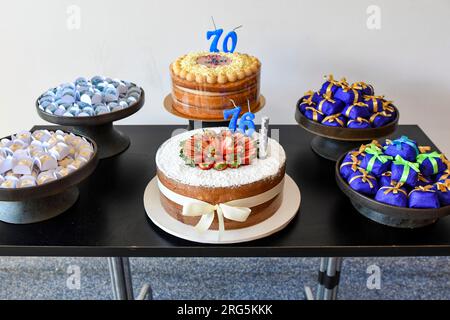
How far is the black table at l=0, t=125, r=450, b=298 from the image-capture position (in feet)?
2.73

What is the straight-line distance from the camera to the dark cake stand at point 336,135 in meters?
1.05

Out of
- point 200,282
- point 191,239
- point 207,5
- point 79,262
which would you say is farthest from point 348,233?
point 79,262

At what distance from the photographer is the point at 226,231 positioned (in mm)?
859

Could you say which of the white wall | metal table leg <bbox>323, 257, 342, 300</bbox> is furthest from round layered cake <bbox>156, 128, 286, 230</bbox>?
the white wall

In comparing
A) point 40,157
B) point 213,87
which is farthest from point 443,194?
point 40,157

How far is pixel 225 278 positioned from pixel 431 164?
918mm

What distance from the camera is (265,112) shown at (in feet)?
5.43

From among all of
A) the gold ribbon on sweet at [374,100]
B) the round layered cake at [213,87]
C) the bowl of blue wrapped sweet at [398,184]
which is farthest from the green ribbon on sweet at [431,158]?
the round layered cake at [213,87]

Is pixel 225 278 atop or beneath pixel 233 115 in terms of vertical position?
beneath

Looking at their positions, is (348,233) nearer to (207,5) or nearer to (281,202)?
(281,202)

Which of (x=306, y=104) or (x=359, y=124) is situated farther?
(x=306, y=104)

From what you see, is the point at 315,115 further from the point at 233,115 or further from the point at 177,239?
the point at 177,239

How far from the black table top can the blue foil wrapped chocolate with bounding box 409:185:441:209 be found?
76 millimetres

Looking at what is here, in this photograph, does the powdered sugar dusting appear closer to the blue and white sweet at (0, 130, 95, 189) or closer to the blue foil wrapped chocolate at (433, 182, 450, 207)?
A: the blue and white sweet at (0, 130, 95, 189)
